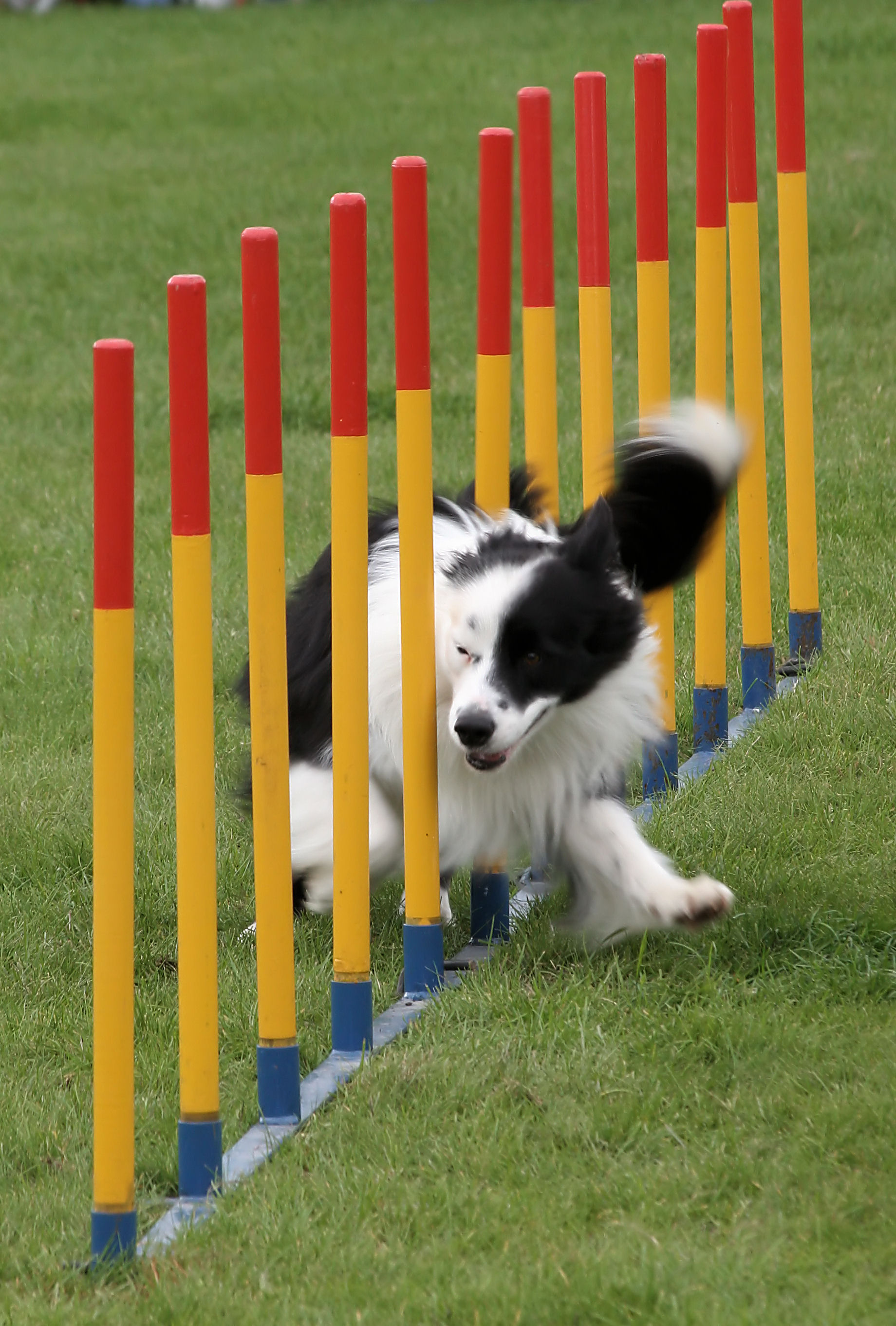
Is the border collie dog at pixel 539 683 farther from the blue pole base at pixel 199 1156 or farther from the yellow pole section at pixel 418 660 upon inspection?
the blue pole base at pixel 199 1156

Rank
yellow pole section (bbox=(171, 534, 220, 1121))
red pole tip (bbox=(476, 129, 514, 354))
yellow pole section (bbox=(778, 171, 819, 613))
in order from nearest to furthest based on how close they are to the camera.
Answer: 1. yellow pole section (bbox=(171, 534, 220, 1121))
2. red pole tip (bbox=(476, 129, 514, 354))
3. yellow pole section (bbox=(778, 171, 819, 613))

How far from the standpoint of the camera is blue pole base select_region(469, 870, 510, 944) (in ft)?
12.9

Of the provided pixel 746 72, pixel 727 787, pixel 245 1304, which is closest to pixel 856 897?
pixel 727 787

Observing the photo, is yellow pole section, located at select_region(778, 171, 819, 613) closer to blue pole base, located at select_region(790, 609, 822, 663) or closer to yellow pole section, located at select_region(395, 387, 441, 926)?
blue pole base, located at select_region(790, 609, 822, 663)

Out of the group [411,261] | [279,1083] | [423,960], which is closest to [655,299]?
[411,261]

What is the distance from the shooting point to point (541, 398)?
13.9ft

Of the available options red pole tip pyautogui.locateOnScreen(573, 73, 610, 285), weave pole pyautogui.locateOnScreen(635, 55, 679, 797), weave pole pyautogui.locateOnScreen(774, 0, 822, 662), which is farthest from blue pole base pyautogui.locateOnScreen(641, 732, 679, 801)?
red pole tip pyautogui.locateOnScreen(573, 73, 610, 285)

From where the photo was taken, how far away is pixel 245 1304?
2.63 metres

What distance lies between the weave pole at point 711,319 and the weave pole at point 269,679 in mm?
1949

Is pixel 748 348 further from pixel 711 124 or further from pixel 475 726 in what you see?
pixel 475 726

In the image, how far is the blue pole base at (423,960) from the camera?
3.67 metres

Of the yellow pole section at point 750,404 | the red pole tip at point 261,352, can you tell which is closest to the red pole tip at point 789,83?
the yellow pole section at point 750,404

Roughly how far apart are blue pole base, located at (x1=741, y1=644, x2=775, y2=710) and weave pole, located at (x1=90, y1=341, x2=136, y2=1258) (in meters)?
2.80

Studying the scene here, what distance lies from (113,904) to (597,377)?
2207 millimetres
